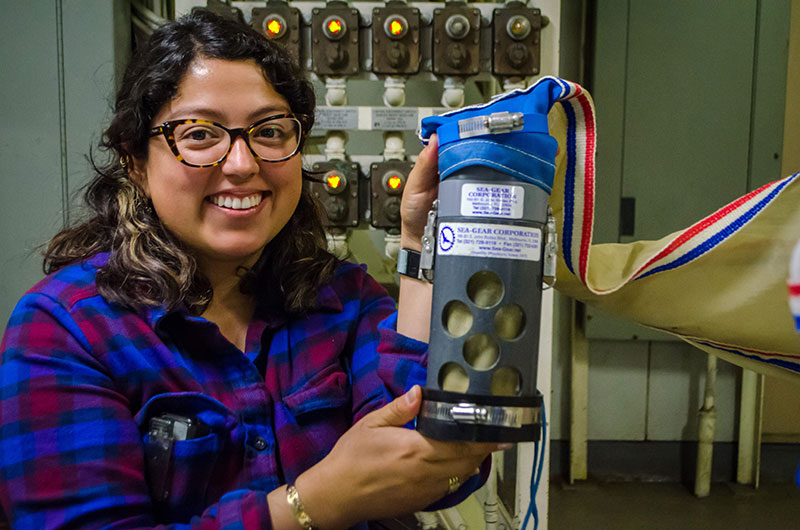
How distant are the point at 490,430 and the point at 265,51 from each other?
2.14 ft

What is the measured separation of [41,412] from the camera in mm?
751

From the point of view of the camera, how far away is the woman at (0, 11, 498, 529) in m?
0.73

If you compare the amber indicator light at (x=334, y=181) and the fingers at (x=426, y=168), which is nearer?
the fingers at (x=426, y=168)

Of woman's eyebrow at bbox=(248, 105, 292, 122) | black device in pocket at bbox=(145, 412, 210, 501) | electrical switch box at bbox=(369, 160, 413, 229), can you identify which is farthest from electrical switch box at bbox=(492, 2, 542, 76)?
black device in pocket at bbox=(145, 412, 210, 501)

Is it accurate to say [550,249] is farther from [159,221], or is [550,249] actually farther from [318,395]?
[159,221]

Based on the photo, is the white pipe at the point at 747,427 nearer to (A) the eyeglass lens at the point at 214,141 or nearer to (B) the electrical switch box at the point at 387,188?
(B) the electrical switch box at the point at 387,188

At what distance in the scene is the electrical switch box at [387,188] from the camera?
1.50 meters

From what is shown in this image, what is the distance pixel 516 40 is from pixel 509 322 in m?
1.01

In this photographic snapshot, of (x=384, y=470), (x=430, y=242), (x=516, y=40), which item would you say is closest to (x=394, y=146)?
(x=516, y=40)

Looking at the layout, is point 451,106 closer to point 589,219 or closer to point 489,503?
point 589,219

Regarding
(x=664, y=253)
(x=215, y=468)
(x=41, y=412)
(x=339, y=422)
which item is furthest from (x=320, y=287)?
(x=664, y=253)

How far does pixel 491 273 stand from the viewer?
0.65 meters

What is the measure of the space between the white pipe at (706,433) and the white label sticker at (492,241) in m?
1.89

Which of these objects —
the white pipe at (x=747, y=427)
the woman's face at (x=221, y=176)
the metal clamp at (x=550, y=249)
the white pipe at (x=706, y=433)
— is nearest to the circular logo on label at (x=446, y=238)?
the metal clamp at (x=550, y=249)
